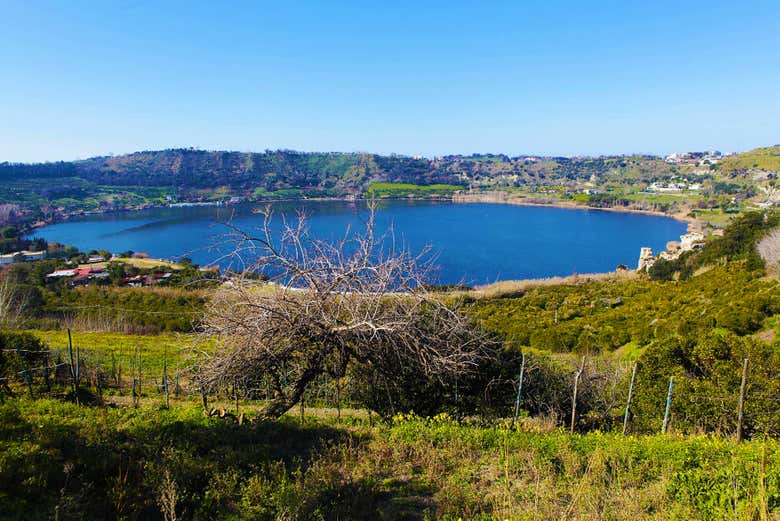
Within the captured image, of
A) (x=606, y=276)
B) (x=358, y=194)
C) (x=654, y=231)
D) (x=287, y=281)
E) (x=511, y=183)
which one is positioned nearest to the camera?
(x=287, y=281)

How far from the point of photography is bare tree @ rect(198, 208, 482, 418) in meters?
5.70

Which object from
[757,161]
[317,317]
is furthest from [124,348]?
[757,161]

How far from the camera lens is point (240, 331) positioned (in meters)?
5.66

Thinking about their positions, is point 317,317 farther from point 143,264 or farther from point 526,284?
point 143,264

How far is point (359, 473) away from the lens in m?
4.66

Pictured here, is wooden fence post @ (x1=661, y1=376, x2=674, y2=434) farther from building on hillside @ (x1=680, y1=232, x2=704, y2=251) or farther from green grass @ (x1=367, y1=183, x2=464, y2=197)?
green grass @ (x1=367, y1=183, x2=464, y2=197)

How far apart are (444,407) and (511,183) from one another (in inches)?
6445

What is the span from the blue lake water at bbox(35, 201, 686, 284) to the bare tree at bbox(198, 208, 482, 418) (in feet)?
112

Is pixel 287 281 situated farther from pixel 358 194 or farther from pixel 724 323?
pixel 358 194

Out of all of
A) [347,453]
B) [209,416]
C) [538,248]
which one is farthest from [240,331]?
[538,248]

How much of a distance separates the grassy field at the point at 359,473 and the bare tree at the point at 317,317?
→ 844 millimetres

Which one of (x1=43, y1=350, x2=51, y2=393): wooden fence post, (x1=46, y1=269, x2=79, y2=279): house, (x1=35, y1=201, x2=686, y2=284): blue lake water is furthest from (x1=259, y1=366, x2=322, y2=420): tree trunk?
(x1=46, y1=269, x2=79, y2=279): house

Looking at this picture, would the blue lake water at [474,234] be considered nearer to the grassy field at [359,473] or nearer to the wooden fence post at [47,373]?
the wooden fence post at [47,373]

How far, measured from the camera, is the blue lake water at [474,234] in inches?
2159
